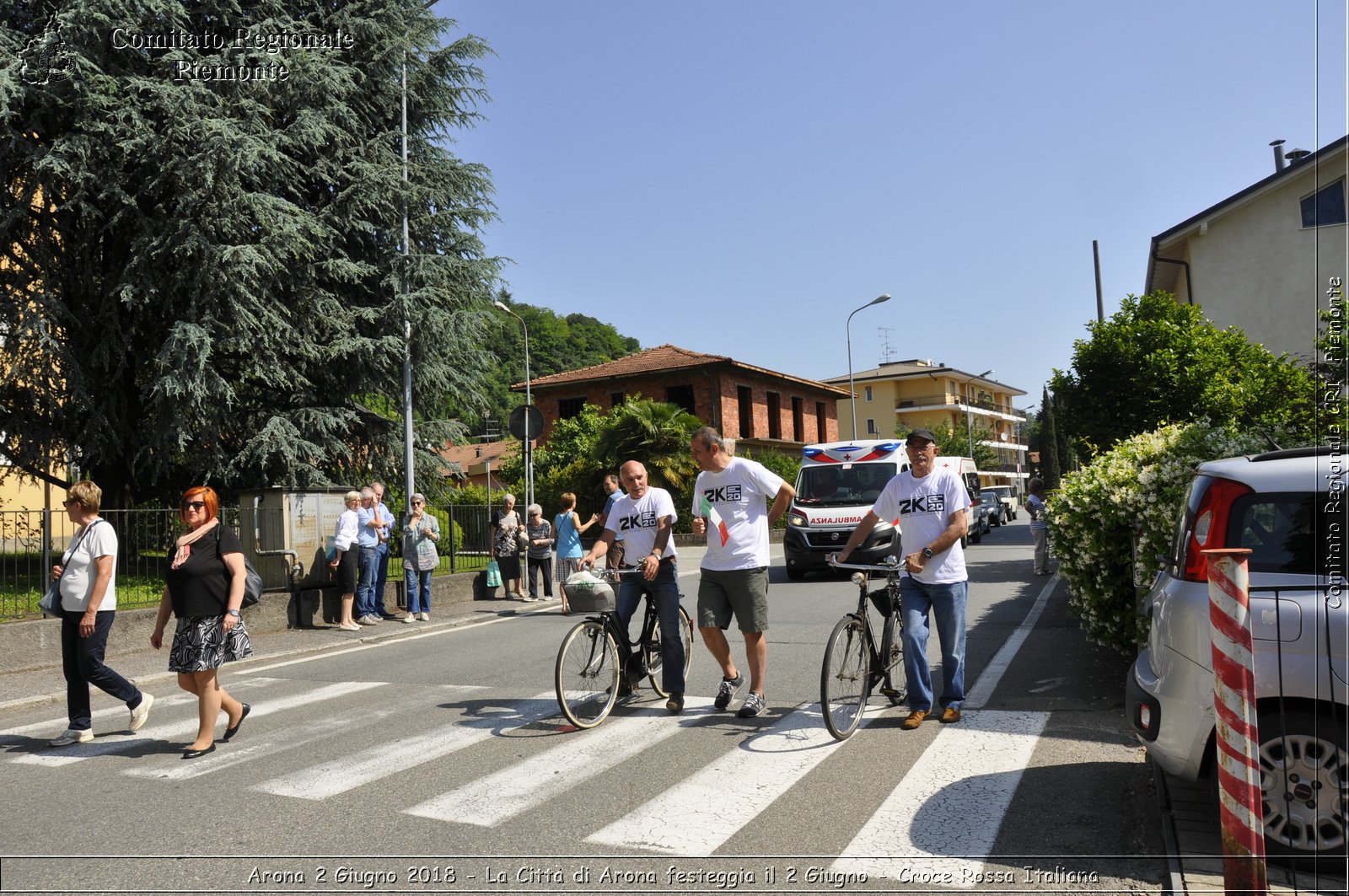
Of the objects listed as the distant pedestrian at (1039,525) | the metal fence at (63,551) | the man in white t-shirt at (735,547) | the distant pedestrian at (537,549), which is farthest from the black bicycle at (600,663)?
the distant pedestrian at (1039,525)

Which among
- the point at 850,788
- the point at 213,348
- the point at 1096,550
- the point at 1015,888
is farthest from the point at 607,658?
the point at 213,348

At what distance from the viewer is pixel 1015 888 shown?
11.8 ft

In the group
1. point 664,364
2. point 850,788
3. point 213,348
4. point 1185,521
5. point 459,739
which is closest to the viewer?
point 1185,521

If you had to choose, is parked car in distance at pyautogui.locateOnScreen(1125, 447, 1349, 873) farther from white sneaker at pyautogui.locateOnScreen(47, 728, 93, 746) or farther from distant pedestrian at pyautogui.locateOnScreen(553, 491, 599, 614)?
distant pedestrian at pyautogui.locateOnScreen(553, 491, 599, 614)

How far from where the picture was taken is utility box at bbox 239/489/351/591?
1312 cm

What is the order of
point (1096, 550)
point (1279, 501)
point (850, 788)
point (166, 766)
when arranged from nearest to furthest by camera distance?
point (1279, 501) → point (850, 788) → point (166, 766) → point (1096, 550)

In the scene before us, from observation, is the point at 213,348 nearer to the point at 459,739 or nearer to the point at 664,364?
the point at 459,739

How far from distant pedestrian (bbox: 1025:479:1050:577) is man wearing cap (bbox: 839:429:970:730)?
34.1 ft

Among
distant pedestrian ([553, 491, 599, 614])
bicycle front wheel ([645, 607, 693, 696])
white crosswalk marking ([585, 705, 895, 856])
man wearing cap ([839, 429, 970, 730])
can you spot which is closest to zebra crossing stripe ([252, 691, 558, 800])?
bicycle front wheel ([645, 607, 693, 696])

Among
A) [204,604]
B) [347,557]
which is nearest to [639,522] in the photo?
[204,604]

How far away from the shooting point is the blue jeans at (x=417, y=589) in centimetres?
1327

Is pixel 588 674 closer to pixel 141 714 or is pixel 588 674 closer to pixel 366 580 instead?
pixel 141 714

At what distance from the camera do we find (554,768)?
17.8 feet

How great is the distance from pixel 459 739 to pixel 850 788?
274 centimetres
